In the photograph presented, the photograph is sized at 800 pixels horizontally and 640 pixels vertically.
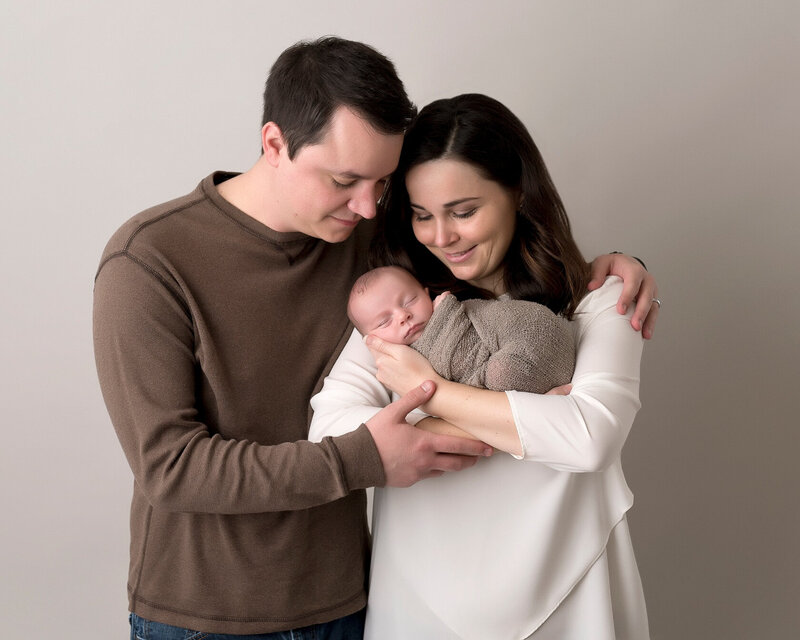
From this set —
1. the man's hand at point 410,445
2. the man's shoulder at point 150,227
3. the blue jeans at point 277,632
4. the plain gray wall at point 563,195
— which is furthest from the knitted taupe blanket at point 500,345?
the plain gray wall at point 563,195

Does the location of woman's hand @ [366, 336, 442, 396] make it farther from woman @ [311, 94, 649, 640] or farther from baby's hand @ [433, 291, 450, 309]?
baby's hand @ [433, 291, 450, 309]

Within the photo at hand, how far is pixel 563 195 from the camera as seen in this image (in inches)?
124

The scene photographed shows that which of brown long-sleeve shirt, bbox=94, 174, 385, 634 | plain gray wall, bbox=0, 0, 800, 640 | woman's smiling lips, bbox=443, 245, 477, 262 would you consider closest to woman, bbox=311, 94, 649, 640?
woman's smiling lips, bbox=443, 245, 477, 262

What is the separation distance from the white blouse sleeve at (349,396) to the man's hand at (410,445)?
100mm

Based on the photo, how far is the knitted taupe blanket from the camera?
6.12 ft

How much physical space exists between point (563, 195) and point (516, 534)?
1.54 m

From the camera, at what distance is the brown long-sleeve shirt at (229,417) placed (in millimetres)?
1847

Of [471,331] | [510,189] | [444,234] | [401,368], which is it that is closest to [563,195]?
[510,189]

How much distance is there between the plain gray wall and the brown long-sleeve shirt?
1.00 m

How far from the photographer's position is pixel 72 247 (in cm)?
299

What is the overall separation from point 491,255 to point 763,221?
1542 millimetres

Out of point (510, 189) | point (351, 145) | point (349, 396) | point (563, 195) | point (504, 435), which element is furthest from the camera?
point (563, 195)

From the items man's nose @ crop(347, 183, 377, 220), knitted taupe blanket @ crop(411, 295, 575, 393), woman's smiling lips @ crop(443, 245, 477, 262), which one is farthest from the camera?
woman's smiling lips @ crop(443, 245, 477, 262)

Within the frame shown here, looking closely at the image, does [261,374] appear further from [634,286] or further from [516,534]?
[634,286]
